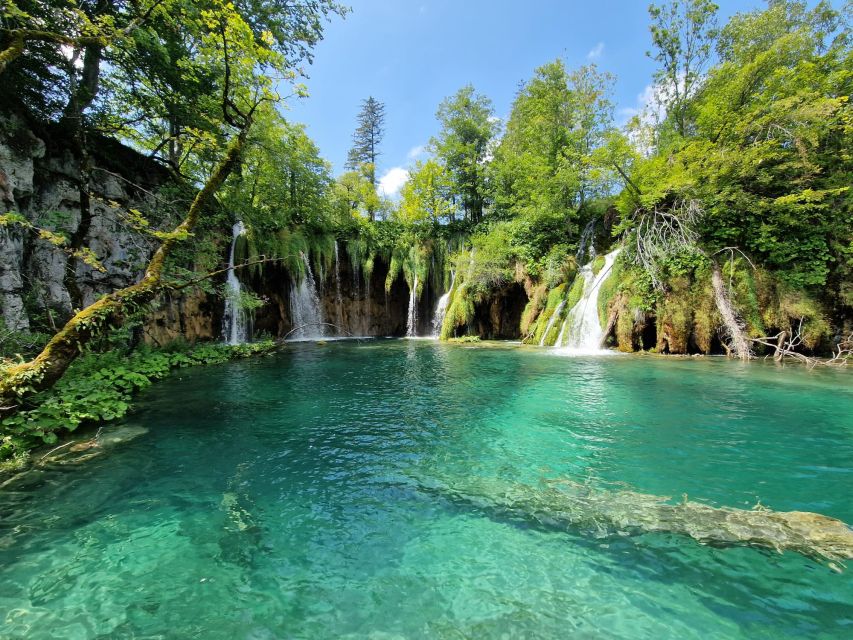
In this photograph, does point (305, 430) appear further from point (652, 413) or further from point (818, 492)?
point (818, 492)

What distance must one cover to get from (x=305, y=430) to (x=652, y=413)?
603 centimetres

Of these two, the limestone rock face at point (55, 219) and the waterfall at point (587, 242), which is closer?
the limestone rock face at point (55, 219)

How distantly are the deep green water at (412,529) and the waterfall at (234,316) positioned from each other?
1056cm

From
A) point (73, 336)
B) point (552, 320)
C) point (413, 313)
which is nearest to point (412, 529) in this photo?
point (73, 336)

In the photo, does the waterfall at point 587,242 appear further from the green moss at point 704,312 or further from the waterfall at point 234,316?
the waterfall at point 234,316

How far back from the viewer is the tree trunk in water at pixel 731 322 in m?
11.2

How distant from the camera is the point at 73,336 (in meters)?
4.90

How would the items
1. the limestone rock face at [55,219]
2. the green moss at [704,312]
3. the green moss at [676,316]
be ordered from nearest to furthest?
1. the limestone rock face at [55,219]
2. the green moss at [704,312]
3. the green moss at [676,316]

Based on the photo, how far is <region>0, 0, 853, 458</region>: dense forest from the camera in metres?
6.34

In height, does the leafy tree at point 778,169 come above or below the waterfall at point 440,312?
above

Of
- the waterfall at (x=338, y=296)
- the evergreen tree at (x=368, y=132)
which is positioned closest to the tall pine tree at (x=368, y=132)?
the evergreen tree at (x=368, y=132)

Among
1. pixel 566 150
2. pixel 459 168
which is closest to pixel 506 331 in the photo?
pixel 566 150

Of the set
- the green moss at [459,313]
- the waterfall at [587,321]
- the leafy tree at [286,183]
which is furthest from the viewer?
the green moss at [459,313]

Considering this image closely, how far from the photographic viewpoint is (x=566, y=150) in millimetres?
17844
